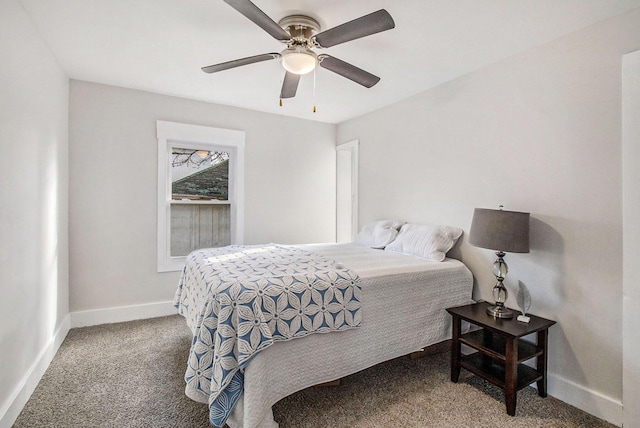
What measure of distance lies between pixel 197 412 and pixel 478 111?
308 cm

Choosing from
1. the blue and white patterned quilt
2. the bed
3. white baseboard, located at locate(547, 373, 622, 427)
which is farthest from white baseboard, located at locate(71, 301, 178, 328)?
white baseboard, located at locate(547, 373, 622, 427)

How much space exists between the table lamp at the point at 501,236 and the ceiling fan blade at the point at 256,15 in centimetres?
180

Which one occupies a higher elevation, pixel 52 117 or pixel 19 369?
pixel 52 117

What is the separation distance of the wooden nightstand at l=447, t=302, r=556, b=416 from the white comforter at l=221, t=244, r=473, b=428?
187mm

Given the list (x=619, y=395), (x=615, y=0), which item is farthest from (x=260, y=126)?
(x=619, y=395)

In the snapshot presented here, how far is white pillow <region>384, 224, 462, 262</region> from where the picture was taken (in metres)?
2.80

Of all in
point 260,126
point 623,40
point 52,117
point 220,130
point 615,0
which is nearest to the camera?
point 615,0

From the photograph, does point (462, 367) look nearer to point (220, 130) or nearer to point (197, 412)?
point (197, 412)

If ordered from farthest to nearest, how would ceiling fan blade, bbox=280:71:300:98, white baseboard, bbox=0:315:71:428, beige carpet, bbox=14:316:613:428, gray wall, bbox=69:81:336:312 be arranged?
gray wall, bbox=69:81:336:312 < ceiling fan blade, bbox=280:71:300:98 < beige carpet, bbox=14:316:613:428 < white baseboard, bbox=0:315:71:428

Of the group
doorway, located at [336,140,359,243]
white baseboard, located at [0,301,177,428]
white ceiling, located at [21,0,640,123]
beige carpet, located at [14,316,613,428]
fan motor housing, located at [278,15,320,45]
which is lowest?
beige carpet, located at [14,316,613,428]

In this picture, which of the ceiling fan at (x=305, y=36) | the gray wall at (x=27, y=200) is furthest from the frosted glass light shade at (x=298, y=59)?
the gray wall at (x=27, y=200)

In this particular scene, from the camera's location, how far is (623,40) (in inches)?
76.2

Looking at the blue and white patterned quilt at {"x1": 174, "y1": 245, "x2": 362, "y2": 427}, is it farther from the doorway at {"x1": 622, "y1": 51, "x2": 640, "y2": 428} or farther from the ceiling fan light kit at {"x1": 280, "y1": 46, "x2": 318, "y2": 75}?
the doorway at {"x1": 622, "y1": 51, "x2": 640, "y2": 428}

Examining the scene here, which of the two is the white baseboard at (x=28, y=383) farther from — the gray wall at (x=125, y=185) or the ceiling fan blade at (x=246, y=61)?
the ceiling fan blade at (x=246, y=61)
